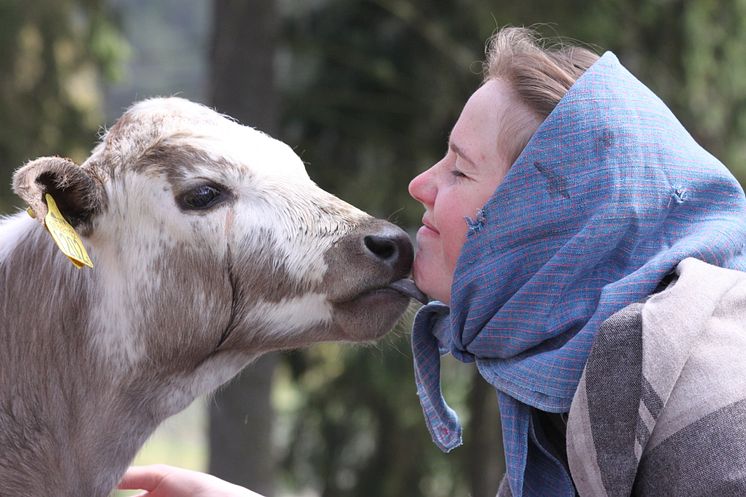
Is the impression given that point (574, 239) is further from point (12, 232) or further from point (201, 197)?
point (12, 232)

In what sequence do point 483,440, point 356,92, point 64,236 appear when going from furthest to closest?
point 483,440, point 356,92, point 64,236

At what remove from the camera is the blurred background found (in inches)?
273

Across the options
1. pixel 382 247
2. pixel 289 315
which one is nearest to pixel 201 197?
pixel 289 315

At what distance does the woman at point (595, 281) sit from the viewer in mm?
2021

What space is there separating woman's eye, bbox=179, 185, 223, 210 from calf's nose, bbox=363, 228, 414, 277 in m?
0.41

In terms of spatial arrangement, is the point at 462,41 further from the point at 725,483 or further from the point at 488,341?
the point at 725,483

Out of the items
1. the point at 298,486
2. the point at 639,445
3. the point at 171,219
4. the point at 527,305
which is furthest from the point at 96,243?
the point at 298,486

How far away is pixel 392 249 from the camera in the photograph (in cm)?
273

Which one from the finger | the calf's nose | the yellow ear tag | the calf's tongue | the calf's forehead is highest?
the calf's forehead

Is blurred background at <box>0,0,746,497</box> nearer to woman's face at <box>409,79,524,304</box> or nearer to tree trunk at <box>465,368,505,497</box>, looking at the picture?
tree trunk at <box>465,368,505,497</box>

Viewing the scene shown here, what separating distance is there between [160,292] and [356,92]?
5.16 meters

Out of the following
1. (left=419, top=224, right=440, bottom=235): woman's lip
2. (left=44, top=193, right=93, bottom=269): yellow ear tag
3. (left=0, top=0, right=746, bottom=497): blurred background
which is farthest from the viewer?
(left=0, top=0, right=746, bottom=497): blurred background

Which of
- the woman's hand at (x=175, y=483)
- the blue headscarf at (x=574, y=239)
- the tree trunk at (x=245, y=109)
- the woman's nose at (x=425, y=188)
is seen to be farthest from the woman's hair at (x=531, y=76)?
the tree trunk at (x=245, y=109)

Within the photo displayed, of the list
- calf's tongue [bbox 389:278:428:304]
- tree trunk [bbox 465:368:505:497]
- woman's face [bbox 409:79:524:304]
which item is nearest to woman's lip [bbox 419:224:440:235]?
woman's face [bbox 409:79:524:304]
